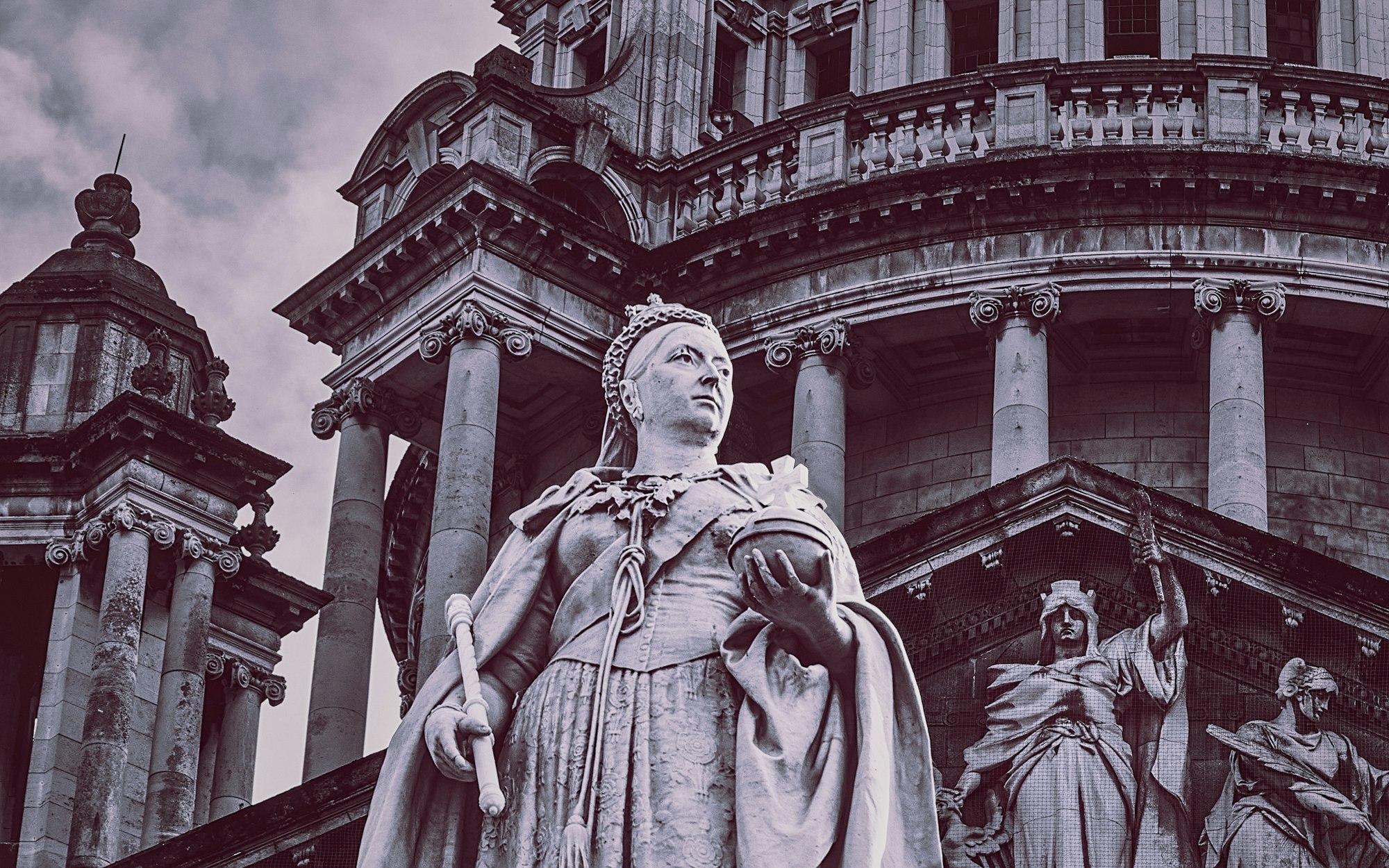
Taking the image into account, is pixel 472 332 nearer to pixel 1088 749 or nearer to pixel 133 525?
pixel 133 525

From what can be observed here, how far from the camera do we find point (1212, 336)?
3553 cm

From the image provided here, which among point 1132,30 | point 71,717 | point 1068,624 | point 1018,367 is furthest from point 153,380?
point 1132,30

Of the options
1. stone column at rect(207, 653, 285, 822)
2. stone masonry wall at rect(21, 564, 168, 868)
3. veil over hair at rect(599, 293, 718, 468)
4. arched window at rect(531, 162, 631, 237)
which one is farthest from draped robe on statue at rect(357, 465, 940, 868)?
arched window at rect(531, 162, 631, 237)

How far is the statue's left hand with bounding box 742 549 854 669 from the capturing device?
9445mm

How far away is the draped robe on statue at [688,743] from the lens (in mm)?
9359

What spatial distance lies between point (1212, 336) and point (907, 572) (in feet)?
51.2

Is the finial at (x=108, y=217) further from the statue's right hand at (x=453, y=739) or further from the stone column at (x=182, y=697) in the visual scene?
the statue's right hand at (x=453, y=739)

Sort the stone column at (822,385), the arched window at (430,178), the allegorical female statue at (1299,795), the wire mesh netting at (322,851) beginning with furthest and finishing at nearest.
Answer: the arched window at (430,178), the stone column at (822,385), the wire mesh netting at (322,851), the allegorical female statue at (1299,795)

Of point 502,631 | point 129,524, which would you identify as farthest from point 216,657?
point 502,631

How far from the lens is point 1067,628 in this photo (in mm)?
20031

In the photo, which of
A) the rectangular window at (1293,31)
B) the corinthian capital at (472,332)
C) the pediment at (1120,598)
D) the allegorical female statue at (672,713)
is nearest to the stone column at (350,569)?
the corinthian capital at (472,332)

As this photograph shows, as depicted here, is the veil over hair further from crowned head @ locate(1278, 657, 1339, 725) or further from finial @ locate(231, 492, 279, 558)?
finial @ locate(231, 492, 279, 558)

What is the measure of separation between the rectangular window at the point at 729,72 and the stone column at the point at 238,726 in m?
12.8

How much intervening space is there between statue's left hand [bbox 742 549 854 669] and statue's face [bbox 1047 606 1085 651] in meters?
10.5
